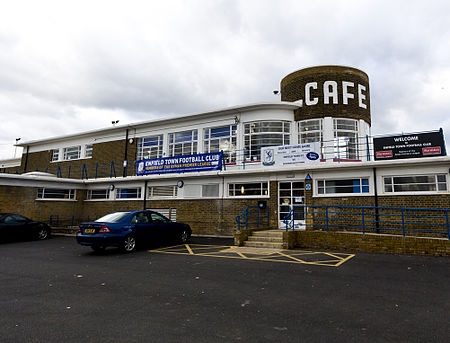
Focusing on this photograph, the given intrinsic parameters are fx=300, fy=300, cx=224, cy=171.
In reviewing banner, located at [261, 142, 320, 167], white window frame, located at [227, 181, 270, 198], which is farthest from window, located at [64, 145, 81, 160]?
banner, located at [261, 142, 320, 167]

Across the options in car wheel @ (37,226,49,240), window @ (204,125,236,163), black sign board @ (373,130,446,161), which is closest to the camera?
black sign board @ (373,130,446,161)

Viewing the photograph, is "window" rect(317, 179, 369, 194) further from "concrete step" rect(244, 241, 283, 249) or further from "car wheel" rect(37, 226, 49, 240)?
"car wheel" rect(37, 226, 49, 240)

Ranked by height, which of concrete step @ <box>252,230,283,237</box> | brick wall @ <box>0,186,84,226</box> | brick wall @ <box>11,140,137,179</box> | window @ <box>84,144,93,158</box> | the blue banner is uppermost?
window @ <box>84,144,93,158</box>

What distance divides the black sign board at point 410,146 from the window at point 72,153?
862 inches

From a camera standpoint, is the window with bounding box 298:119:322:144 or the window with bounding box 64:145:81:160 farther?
the window with bounding box 64:145:81:160

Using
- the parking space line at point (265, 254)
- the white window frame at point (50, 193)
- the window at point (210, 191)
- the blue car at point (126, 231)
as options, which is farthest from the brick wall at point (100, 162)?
the parking space line at point (265, 254)

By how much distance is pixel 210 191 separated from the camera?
1655cm

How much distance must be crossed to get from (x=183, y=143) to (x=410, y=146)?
13.0m

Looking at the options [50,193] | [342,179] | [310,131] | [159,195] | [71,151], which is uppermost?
[71,151]

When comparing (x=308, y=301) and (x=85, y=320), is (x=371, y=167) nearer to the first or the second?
(x=308, y=301)

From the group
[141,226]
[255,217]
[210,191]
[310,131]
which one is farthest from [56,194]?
[310,131]

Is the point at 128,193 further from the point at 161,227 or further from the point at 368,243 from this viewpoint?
the point at 368,243

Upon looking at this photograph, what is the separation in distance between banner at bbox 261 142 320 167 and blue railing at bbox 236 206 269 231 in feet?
7.57

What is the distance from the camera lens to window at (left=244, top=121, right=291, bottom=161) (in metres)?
17.2
